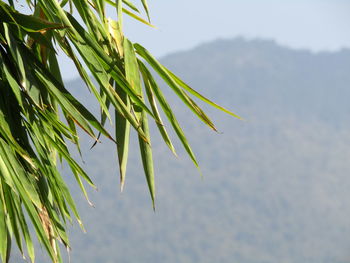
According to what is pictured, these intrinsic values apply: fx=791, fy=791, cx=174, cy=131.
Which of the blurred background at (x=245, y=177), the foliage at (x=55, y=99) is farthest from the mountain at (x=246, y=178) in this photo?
the foliage at (x=55, y=99)

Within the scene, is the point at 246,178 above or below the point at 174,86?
below

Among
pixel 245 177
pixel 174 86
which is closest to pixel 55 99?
pixel 174 86

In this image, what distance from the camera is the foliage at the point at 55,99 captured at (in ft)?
6.92

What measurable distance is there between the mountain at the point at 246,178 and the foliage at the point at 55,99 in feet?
136

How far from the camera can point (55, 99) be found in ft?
7.34

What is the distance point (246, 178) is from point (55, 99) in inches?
2317

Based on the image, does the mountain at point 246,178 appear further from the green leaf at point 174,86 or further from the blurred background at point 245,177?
the green leaf at point 174,86

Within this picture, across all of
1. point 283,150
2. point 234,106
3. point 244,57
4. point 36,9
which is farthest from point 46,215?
point 244,57

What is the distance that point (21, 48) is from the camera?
Result: 7.39 feet

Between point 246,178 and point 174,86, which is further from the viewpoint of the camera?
point 246,178

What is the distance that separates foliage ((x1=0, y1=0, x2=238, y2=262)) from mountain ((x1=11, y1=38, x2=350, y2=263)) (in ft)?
136

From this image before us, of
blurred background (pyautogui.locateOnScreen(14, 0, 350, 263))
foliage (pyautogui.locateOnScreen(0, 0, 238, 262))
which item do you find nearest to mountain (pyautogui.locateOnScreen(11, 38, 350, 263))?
blurred background (pyautogui.locateOnScreen(14, 0, 350, 263))

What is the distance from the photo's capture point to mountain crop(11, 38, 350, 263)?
51.5 metres

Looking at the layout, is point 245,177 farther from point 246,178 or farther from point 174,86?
point 174,86
